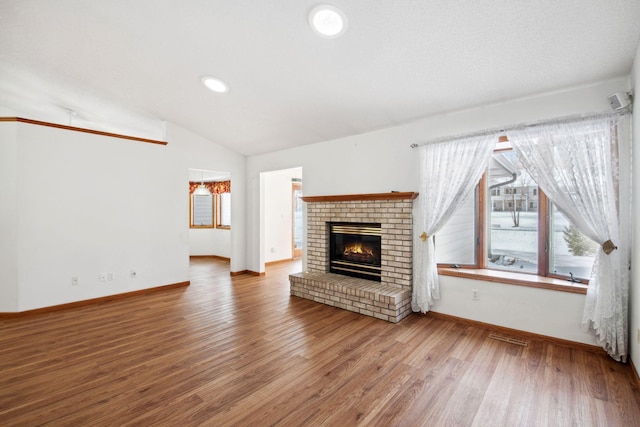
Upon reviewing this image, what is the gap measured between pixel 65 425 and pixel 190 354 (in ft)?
3.19

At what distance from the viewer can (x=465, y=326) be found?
3336 mm

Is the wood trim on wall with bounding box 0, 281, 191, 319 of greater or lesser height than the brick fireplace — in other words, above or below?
below

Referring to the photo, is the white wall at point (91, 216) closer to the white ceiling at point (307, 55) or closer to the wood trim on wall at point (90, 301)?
the wood trim on wall at point (90, 301)

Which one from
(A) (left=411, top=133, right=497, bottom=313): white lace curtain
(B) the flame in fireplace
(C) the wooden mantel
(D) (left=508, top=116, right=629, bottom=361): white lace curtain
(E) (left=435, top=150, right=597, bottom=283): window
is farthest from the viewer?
(B) the flame in fireplace

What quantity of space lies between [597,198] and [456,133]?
143 cm

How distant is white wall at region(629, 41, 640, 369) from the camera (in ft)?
7.32

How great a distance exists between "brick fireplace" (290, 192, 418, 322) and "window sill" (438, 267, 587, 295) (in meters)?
0.52

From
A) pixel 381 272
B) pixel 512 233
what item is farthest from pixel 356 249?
pixel 512 233

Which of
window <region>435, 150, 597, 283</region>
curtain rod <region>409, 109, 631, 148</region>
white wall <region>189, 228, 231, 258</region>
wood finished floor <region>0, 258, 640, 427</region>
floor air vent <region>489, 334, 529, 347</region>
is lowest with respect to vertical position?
wood finished floor <region>0, 258, 640, 427</region>

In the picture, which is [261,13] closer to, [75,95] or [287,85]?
[287,85]

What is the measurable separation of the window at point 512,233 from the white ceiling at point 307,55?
0.98 metres

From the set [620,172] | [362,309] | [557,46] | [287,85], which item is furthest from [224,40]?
[620,172]

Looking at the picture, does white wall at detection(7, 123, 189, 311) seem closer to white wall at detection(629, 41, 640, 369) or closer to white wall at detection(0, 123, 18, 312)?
white wall at detection(0, 123, 18, 312)

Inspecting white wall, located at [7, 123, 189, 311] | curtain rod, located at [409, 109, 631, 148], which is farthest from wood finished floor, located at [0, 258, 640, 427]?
curtain rod, located at [409, 109, 631, 148]
